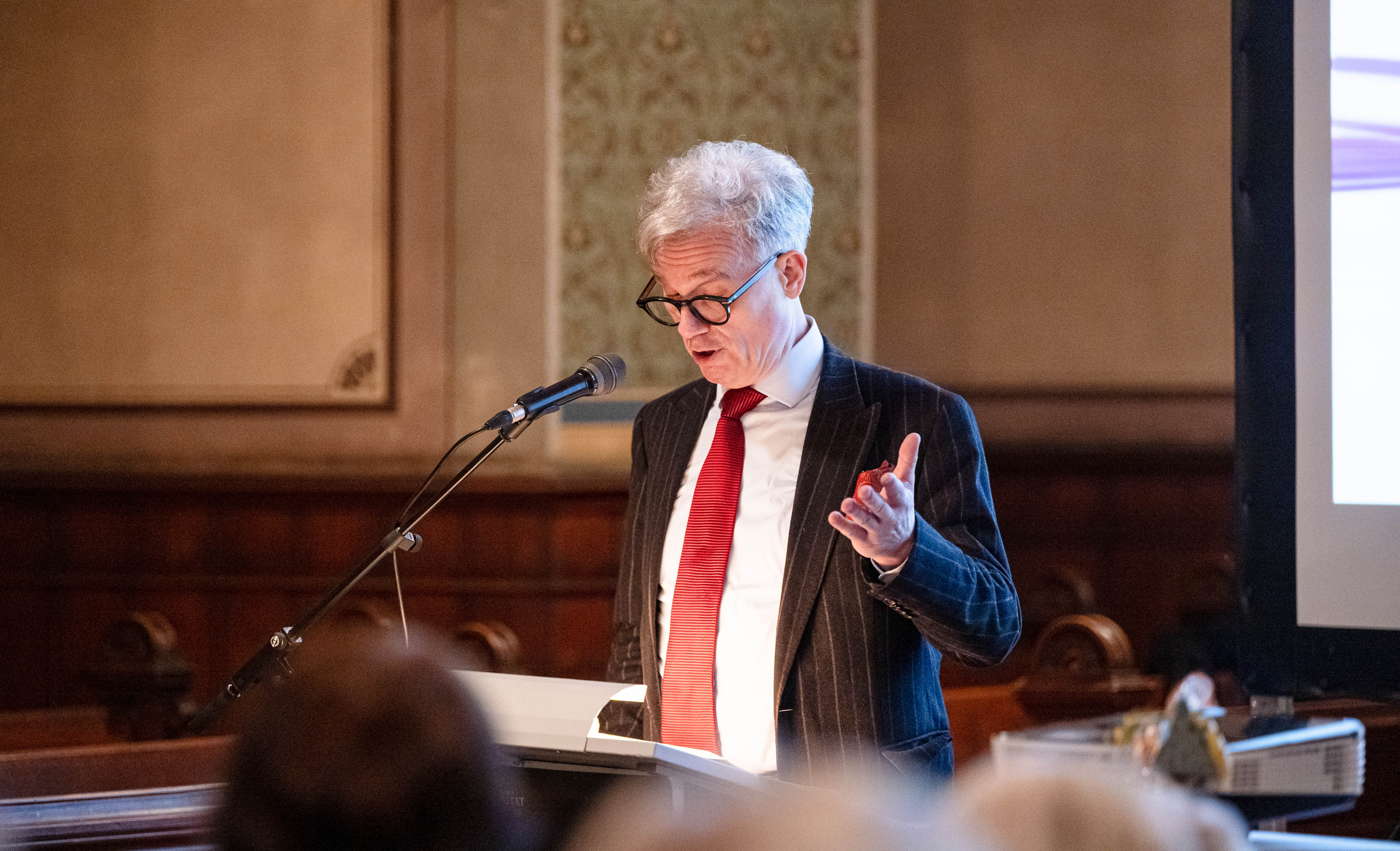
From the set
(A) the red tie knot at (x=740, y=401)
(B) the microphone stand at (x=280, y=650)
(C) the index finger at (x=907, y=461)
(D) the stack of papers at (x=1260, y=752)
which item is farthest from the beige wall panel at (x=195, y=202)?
(D) the stack of papers at (x=1260, y=752)

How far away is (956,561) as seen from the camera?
5.65 ft

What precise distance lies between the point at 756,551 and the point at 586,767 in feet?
2.12

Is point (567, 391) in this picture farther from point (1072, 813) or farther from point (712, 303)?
point (1072, 813)

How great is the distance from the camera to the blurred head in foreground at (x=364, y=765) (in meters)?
0.75

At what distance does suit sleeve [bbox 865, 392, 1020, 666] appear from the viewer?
1682 mm

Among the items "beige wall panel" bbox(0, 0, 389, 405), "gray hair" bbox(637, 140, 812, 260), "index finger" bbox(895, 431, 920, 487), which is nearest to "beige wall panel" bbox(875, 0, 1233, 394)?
"beige wall panel" bbox(0, 0, 389, 405)

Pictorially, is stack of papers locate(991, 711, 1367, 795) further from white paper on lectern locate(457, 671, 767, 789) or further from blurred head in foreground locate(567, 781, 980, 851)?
blurred head in foreground locate(567, 781, 980, 851)

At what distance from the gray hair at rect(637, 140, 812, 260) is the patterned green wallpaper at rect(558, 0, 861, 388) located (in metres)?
2.79

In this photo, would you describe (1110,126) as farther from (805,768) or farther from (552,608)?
(805,768)

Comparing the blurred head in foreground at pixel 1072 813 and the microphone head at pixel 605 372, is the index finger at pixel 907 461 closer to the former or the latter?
the microphone head at pixel 605 372

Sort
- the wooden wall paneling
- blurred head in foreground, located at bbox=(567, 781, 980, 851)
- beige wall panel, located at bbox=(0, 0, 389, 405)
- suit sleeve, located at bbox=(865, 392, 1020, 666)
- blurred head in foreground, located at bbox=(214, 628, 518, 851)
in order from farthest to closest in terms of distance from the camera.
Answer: beige wall panel, located at bbox=(0, 0, 389, 405), the wooden wall paneling, suit sleeve, located at bbox=(865, 392, 1020, 666), blurred head in foreground, located at bbox=(214, 628, 518, 851), blurred head in foreground, located at bbox=(567, 781, 980, 851)

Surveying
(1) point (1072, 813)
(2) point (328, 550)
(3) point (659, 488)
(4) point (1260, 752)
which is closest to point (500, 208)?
(2) point (328, 550)

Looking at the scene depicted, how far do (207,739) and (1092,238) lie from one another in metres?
3.59

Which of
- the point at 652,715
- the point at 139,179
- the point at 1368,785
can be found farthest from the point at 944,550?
the point at 139,179
